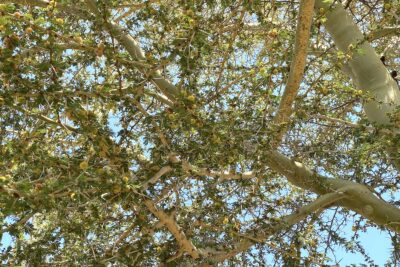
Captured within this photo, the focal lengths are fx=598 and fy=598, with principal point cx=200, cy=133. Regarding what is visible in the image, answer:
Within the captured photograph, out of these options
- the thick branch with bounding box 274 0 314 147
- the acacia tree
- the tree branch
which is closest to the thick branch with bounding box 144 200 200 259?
the acacia tree

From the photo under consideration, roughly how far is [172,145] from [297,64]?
1117 mm

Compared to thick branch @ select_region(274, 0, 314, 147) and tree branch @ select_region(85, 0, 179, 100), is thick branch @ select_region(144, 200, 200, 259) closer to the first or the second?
tree branch @ select_region(85, 0, 179, 100)

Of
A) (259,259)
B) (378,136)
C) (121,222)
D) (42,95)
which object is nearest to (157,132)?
(121,222)

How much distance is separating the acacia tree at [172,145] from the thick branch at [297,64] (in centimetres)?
1

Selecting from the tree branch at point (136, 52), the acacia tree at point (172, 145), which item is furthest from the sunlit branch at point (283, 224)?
the tree branch at point (136, 52)

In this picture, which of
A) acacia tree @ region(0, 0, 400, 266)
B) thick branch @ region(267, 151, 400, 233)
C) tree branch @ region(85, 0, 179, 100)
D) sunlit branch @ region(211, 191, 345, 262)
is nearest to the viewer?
acacia tree @ region(0, 0, 400, 266)

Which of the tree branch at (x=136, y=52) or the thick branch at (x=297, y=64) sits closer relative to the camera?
the thick branch at (x=297, y=64)

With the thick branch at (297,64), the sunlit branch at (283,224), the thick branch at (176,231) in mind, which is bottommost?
the thick branch at (176,231)

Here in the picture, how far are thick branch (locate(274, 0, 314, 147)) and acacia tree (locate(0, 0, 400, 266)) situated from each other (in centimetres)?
1

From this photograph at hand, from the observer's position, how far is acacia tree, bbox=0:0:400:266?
11.3ft

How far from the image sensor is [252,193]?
4480 mm

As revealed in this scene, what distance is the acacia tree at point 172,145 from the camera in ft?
11.3

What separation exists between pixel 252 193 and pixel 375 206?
3.63 ft

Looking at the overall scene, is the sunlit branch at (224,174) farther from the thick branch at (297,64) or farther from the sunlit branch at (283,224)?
the sunlit branch at (283,224)
